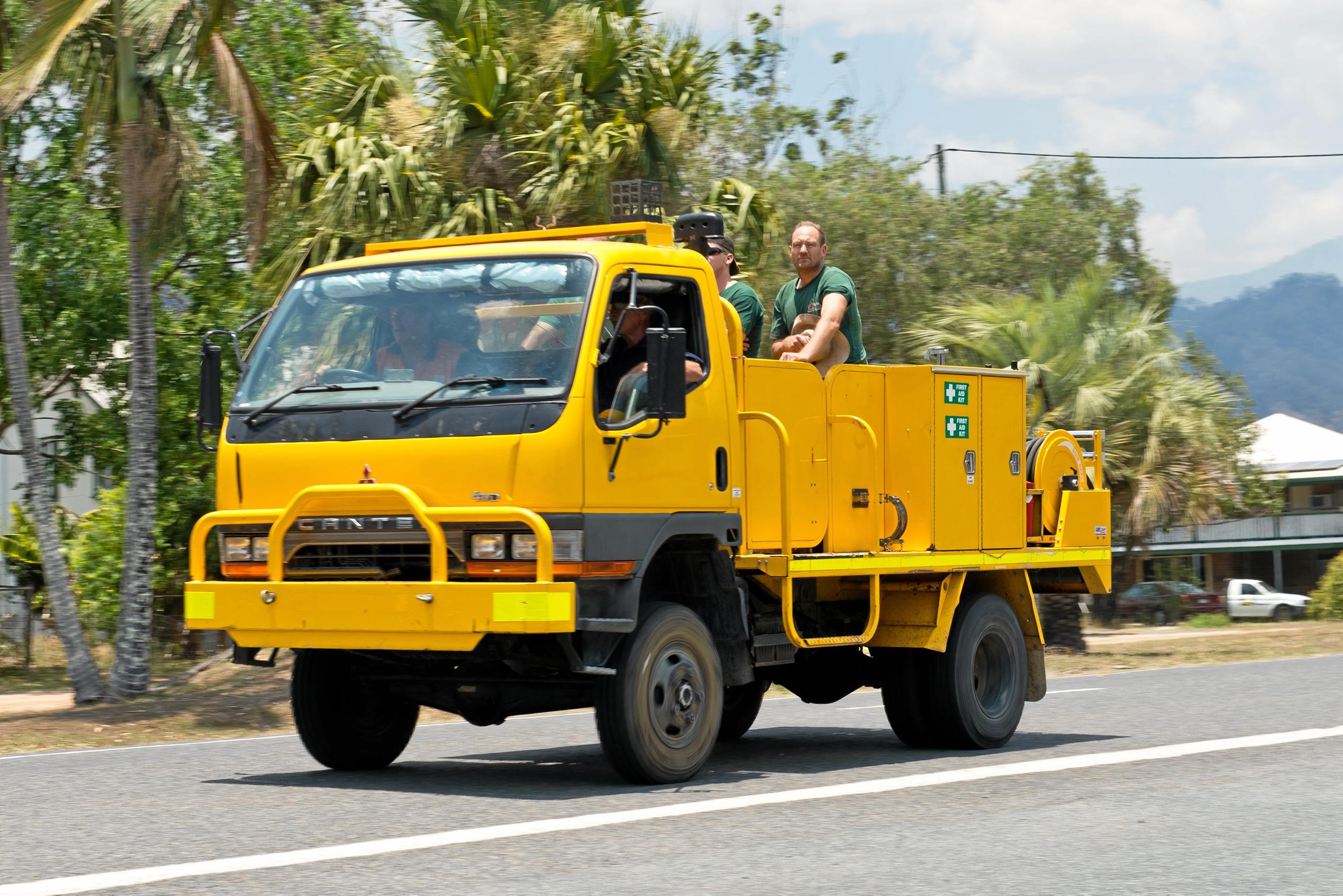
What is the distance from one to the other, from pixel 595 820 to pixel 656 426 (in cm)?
200

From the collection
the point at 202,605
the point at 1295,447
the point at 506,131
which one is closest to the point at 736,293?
the point at 202,605

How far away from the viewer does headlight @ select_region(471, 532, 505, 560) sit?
7719 mm

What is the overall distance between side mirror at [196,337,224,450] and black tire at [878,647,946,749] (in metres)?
4.26

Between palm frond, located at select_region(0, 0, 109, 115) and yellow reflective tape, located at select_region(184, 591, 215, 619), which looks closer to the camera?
yellow reflective tape, located at select_region(184, 591, 215, 619)

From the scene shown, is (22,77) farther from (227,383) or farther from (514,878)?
(514,878)

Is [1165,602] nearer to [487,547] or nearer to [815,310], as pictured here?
[815,310]

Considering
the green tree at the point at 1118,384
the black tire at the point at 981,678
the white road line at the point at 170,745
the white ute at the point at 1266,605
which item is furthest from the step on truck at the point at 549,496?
the white ute at the point at 1266,605

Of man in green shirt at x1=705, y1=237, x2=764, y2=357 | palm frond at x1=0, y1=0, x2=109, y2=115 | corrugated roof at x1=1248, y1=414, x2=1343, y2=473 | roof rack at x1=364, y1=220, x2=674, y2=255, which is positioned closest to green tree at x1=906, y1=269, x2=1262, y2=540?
man in green shirt at x1=705, y1=237, x2=764, y2=357

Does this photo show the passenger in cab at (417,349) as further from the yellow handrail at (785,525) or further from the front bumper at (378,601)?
the yellow handrail at (785,525)

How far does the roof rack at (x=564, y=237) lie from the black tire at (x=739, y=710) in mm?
3270

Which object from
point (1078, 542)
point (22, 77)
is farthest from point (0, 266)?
point (1078, 542)

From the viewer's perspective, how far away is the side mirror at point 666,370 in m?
7.88

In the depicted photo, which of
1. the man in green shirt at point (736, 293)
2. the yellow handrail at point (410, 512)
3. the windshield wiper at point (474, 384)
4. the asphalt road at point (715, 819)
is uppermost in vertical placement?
the man in green shirt at point (736, 293)

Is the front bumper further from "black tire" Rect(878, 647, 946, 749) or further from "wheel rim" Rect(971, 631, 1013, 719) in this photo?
"wheel rim" Rect(971, 631, 1013, 719)
